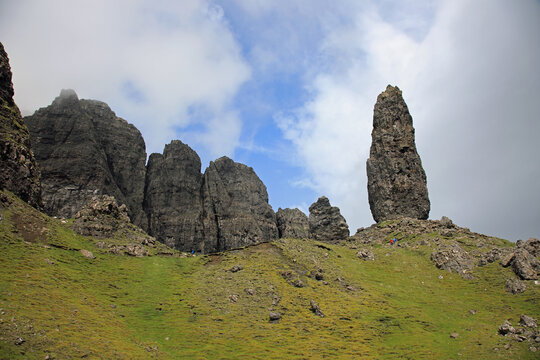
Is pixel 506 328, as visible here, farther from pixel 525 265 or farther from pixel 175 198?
pixel 175 198

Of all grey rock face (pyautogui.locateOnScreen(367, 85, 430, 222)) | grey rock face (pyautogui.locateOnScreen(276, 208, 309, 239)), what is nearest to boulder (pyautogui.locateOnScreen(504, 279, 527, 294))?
grey rock face (pyautogui.locateOnScreen(367, 85, 430, 222))

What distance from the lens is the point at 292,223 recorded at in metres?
154

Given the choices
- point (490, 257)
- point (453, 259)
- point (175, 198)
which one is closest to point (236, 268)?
point (453, 259)

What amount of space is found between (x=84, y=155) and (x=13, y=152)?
6555 cm

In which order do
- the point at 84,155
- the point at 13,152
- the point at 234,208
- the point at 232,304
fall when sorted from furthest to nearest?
the point at 234,208 < the point at 84,155 < the point at 13,152 < the point at 232,304

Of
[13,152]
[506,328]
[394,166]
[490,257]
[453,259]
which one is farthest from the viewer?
[394,166]

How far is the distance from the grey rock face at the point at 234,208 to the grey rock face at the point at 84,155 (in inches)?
1030

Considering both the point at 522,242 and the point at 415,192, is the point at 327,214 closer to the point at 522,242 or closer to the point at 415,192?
the point at 415,192

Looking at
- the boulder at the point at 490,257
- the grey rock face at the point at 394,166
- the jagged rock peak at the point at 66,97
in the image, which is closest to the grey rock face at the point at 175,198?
the jagged rock peak at the point at 66,97

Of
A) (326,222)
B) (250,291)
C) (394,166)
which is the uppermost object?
(394,166)

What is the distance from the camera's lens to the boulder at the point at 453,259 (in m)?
60.5

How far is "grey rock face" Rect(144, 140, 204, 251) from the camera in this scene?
130125mm

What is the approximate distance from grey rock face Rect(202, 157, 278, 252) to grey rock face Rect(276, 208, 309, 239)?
4.24m

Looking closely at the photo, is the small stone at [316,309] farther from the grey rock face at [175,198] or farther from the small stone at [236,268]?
the grey rock face at [175,198]
